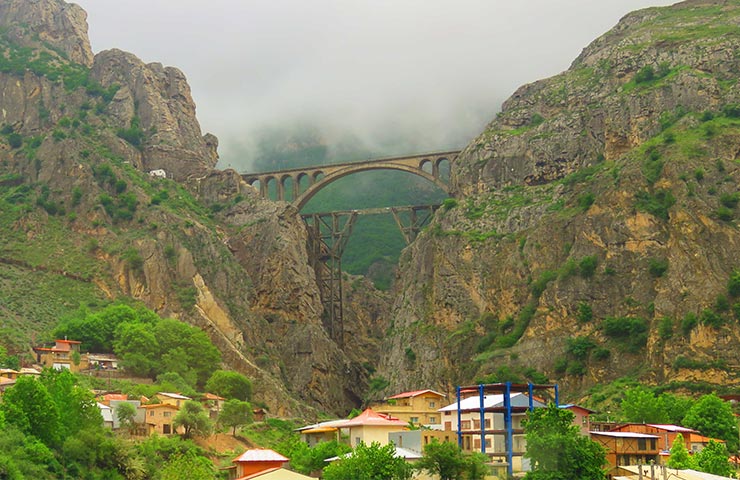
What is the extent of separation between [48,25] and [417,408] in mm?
103105

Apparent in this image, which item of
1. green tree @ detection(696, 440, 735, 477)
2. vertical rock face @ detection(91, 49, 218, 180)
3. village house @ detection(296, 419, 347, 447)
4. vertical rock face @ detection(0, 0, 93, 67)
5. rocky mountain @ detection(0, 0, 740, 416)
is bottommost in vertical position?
green tree @ detection(696, 440, 735, 477)

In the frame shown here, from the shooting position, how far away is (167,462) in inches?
3814

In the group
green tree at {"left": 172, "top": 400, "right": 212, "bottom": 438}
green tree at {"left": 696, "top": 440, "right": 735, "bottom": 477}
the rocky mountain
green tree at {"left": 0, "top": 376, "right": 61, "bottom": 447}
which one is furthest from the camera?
the rocky mountain

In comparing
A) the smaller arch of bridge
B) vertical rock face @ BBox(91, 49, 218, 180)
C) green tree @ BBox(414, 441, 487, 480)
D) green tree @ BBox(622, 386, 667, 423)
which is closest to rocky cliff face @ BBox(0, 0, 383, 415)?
vertical rock face @ BBox(91, 49, 218, 180)

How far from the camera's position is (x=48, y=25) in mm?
192250

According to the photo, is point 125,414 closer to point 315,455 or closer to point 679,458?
point 315,455

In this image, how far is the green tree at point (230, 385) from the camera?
127m

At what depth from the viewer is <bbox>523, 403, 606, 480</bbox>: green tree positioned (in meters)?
80.5

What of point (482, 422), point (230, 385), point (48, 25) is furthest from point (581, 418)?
point (48, 25)

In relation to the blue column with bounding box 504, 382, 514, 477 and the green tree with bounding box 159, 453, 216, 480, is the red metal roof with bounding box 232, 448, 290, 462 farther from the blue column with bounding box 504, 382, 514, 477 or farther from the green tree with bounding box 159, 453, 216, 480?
the blue column with bounding box 504, 382, 514, 477

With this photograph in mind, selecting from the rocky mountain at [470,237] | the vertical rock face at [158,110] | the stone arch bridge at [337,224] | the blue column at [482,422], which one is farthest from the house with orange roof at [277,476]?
the vertical rock face at [158,110]

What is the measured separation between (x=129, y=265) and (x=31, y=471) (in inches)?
2549

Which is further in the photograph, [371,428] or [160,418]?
[160,418]

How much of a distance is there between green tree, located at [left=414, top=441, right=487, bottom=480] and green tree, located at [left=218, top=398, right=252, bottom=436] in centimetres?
3432
